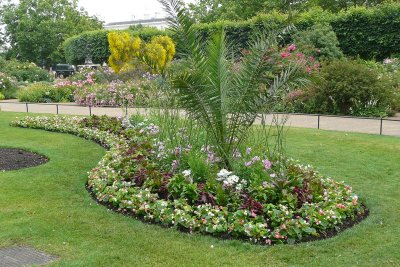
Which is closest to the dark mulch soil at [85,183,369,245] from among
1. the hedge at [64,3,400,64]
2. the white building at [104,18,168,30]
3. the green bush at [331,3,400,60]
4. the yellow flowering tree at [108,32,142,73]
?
the yellow flowering tree at [108,32,142,73]

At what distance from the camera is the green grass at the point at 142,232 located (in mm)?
3912

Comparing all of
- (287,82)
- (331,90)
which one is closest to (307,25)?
(331,90)

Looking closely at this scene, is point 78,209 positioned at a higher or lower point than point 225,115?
lower

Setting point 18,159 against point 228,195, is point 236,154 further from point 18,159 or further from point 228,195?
point 18,159

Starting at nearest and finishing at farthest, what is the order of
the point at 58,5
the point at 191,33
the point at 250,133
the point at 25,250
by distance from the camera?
1. the point at 25,250
2. the point at 191,33
3. the point at 250,133
4. the point at 58,5

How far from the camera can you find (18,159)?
26.0 ft

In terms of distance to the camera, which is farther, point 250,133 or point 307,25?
point 307,25

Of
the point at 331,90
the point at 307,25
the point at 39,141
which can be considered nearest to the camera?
the point at 39,141

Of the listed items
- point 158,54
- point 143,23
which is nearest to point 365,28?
point 158,54

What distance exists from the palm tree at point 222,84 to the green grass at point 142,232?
1.54 m

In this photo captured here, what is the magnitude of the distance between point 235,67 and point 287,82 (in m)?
0.76

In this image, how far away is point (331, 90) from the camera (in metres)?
13.9

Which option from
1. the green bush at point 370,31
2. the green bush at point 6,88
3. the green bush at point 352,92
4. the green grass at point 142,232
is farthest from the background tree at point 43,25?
the green grass at point 142,232

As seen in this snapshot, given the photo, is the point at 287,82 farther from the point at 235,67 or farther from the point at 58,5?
the point at 58,5
